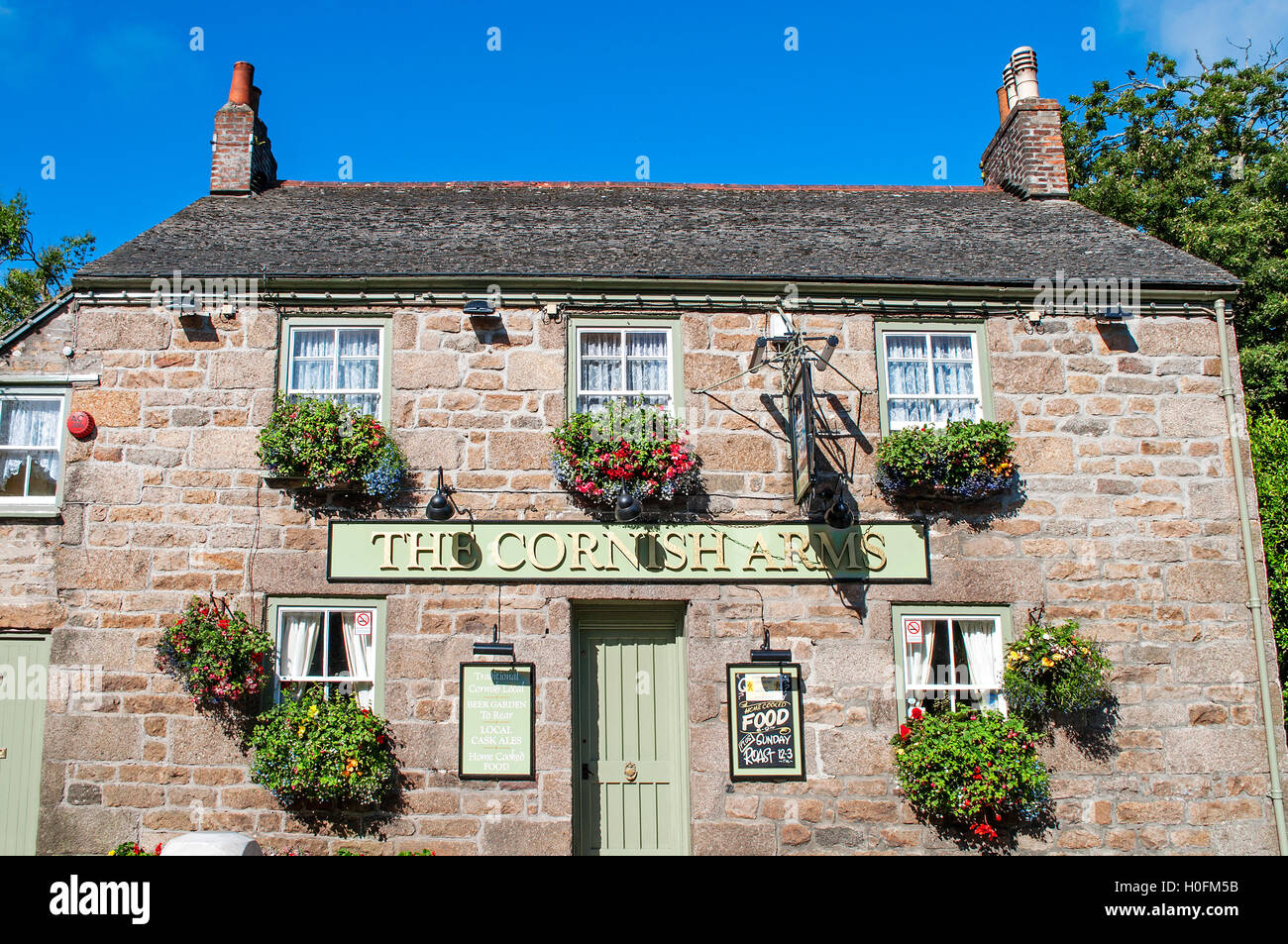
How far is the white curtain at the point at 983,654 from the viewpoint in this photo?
8.52m

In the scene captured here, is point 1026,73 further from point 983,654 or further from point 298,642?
point 298,642

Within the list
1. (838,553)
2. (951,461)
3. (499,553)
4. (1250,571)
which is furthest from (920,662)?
(499,553)

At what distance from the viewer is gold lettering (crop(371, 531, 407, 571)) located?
852 cm

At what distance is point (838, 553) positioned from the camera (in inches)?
342

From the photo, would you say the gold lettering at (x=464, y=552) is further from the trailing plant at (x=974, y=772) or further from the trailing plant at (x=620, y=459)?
the trailing plant at (x=974, y=772)

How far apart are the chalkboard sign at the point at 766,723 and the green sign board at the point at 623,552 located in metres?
0.83

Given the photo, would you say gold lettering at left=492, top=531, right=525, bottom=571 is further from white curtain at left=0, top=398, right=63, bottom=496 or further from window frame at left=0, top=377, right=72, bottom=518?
white curtain at left=0, top=398, right=63, bottom=496

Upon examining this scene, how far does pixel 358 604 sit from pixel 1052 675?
5884 millimetres

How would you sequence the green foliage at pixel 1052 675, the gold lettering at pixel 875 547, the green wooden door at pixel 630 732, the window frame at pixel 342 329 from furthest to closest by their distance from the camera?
the window frame at pixel 342 329
the gold lettering at pixel 875 547
the green wooden door at pixel 630 732
the green foliage at pixel 1052 675

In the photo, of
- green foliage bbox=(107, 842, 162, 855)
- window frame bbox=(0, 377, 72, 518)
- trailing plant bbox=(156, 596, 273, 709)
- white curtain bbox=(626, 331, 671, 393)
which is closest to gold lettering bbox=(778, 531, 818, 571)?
white curtain bbox=(626, 331, 671, 393)

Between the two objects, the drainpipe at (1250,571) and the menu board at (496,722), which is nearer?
the menu board at (496,722)

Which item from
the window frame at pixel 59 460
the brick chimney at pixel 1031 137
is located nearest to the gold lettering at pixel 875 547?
the brick chimney at pixel 1031 137

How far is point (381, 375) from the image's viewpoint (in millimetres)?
8961

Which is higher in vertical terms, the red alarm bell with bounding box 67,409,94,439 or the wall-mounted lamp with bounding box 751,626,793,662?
the red alarm bell with bounding box 67,409,94,439
